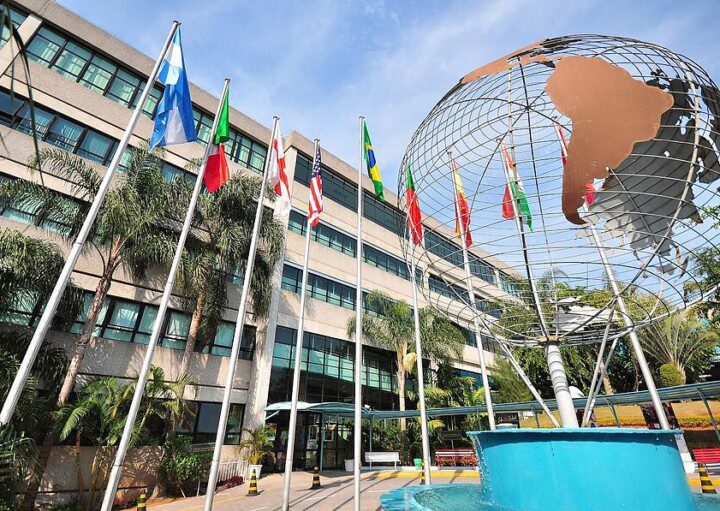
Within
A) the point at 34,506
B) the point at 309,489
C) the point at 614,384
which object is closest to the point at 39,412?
the point at 34,506

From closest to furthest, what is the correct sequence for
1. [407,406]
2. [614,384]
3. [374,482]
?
[374,482]
[407,406]
[614,384]

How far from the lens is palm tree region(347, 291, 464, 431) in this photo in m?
22.2

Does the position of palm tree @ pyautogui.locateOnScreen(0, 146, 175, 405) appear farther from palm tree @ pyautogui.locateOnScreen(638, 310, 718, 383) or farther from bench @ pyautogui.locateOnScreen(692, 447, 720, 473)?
palm tree @ pyautogui.locateOnScreen(638, 310, 718, 383)

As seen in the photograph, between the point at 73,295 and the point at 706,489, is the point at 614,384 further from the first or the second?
the point at 73,295

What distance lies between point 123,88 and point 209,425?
16.7 m

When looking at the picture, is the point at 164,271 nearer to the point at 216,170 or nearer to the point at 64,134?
the point at 64,134

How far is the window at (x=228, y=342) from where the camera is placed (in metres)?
17.7

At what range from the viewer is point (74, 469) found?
12242 millimetres

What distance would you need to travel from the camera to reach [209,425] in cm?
1641

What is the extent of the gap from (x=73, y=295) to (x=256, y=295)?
6.68m

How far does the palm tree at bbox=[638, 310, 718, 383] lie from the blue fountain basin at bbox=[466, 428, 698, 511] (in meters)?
25.8

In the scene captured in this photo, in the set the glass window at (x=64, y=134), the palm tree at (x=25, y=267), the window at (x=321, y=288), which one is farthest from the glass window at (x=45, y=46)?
the window at (x=321, y=288)

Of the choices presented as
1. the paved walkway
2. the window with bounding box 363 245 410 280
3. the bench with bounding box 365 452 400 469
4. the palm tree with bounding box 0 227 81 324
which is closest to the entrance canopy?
the bench with bounding box 365 452 400 469

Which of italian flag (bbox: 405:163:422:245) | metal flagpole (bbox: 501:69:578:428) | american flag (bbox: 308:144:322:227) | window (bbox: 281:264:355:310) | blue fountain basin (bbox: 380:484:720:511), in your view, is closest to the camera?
blue fountain basin (bbox: 380:484:720:511)
